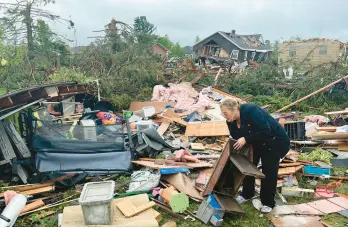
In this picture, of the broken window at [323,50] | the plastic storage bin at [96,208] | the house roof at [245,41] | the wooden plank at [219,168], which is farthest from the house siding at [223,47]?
the plastic storage bin at [96,208]

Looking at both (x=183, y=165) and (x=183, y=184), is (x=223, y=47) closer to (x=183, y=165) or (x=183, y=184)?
(x=183, y=165)

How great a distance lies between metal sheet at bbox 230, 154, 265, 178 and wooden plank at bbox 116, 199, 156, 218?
1434mm

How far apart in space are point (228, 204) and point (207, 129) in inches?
180

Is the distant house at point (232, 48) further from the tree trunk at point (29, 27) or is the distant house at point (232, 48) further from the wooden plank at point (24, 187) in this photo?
the wooden plank at point (24, 187)

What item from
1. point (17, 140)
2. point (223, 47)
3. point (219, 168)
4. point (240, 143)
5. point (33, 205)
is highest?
point (223, 47)

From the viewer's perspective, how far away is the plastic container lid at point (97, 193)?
3.84 metres

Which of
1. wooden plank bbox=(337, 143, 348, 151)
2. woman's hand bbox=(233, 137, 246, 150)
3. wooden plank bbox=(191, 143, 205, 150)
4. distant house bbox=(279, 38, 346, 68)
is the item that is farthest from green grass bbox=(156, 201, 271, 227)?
distant house bbox=(279, 38, 346, 68)

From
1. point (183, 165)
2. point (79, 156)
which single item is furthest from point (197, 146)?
point (79, 156)

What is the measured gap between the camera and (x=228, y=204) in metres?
4.41

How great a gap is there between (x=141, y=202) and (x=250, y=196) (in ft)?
5.81

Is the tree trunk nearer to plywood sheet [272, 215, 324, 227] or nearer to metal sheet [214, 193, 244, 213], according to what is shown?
metal sheet [214, 193, 244, 213]

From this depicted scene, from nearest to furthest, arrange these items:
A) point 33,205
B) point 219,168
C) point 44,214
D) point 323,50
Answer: point 219,168, point 44,214, point 33,205, point 323,50

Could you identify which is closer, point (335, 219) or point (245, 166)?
point (245, 166)

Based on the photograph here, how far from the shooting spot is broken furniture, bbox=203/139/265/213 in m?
4.14
